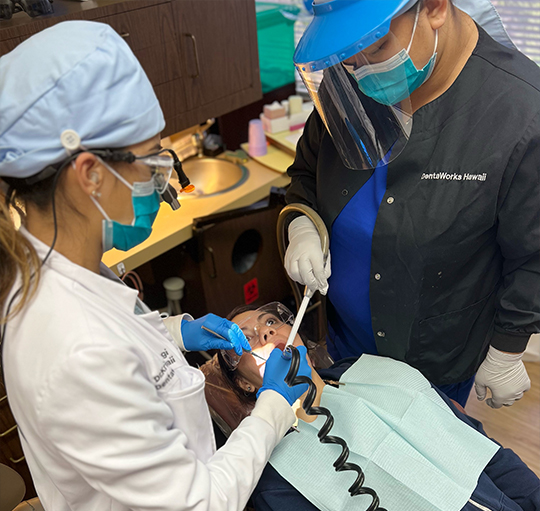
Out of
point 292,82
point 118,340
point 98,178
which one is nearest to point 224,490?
point 118,340

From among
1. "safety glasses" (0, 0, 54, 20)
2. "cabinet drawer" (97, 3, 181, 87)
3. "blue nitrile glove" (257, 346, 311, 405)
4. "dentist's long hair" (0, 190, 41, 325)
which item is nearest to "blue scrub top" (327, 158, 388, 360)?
"blue nitrile glove" (257, 346, 311, 405)

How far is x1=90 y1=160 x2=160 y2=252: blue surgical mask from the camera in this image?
0.86m

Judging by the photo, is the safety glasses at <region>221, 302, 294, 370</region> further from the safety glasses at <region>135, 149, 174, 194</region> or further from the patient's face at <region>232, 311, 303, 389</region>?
the safety glasses at <region>135, 149, 174, 194</region>

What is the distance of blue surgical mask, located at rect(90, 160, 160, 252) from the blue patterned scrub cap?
103 millimetres

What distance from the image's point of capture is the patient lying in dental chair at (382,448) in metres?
1.24

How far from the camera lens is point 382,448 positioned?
1.32 m

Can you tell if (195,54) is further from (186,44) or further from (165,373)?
(165,373)

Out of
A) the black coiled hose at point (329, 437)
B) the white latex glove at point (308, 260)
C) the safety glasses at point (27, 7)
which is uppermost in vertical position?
the safety glasses at point (27, 7)

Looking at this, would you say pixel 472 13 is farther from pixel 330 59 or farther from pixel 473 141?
pixel 330 59

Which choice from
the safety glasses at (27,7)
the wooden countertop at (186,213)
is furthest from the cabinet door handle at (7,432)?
the safety glasses at (27,7)

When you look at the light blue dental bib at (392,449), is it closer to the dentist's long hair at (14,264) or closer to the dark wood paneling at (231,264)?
the dentist's long hair at (14,264)

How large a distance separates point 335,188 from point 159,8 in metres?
0.98

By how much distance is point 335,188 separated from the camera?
4.71 feet

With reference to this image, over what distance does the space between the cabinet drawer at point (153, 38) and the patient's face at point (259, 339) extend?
1002 millimetres
